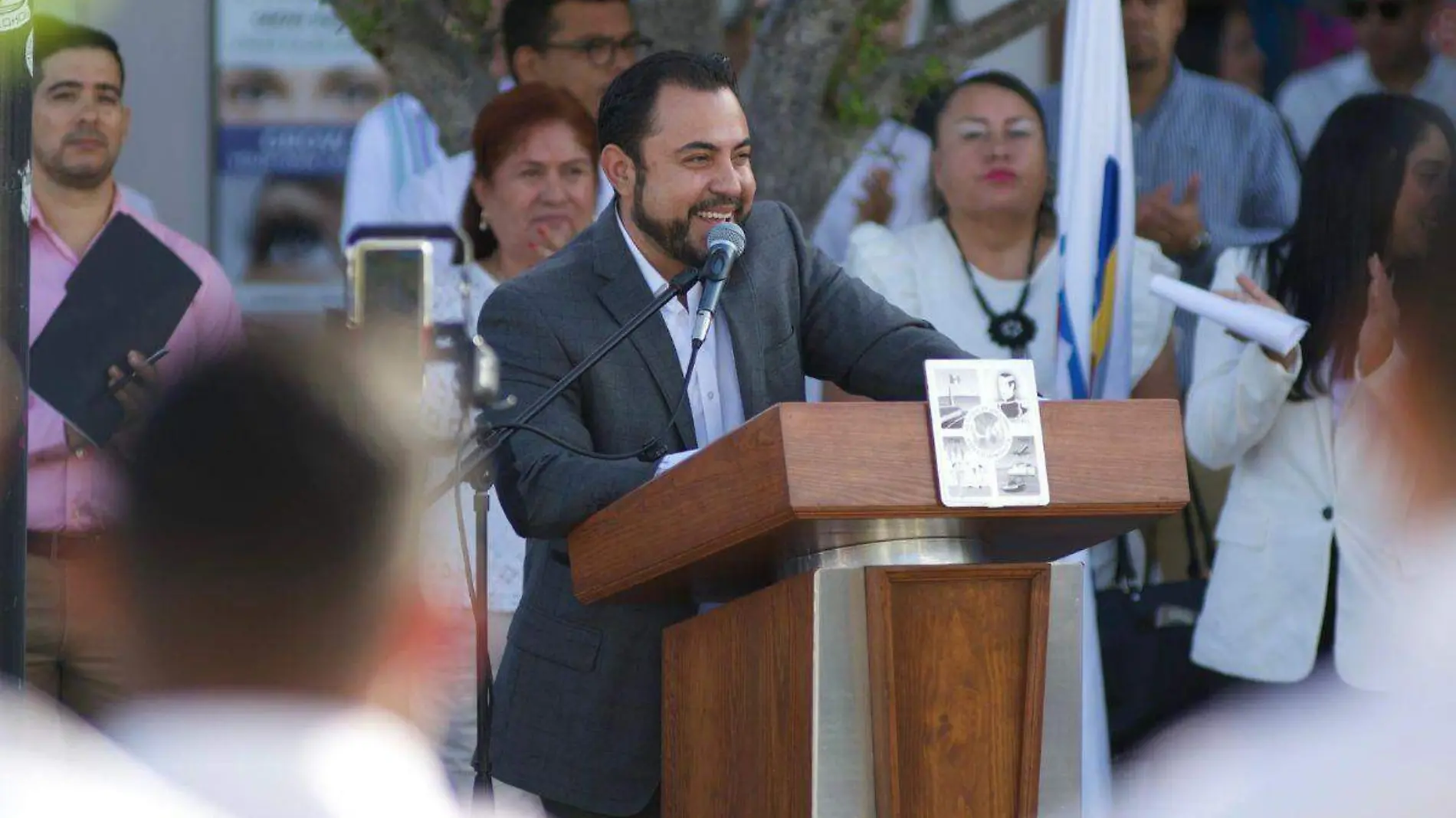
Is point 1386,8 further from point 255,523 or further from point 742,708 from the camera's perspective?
point 255,523

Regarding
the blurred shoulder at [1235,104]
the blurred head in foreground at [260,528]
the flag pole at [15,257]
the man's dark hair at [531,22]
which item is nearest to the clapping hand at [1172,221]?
the blurred shoulder at [1235,104]

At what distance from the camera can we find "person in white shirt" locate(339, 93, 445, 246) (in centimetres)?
721

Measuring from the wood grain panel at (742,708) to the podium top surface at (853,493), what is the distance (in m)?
0.11

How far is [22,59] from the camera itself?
416 cm

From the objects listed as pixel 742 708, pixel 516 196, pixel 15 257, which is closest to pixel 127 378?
pixel 516 196

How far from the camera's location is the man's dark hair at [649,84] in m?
4.48

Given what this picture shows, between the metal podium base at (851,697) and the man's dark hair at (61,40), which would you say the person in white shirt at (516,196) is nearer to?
the man's dark hair at (61,40)

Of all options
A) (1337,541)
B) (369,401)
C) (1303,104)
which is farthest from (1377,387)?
(369,401)

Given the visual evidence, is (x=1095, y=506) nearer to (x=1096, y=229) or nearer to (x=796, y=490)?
(x=796, y=490)

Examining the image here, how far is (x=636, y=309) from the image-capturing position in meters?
4.31

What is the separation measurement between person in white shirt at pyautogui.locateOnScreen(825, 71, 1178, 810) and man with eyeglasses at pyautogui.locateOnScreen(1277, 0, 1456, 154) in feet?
4.10

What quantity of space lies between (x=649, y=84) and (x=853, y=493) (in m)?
1.35

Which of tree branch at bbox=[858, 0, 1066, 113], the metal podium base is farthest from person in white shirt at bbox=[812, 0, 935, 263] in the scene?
the metal podium base

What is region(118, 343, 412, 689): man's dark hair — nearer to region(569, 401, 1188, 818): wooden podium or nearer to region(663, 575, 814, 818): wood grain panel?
region(569, 401, 1188, 818): wooden podium
